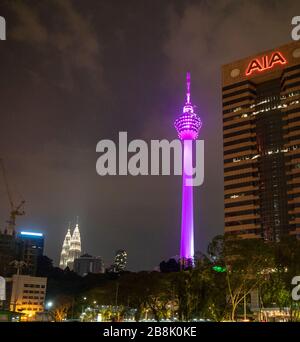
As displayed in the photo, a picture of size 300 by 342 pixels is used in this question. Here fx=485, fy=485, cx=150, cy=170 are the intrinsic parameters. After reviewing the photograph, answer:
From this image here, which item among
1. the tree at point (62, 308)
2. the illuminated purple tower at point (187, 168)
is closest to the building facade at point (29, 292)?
the tree at point (62, 308)

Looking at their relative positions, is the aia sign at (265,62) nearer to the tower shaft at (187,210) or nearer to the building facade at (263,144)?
the building facade at (263,144)

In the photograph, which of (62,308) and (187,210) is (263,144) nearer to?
(187,210)

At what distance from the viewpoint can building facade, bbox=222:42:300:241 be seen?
6550 inches

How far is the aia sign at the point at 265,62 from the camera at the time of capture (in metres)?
179

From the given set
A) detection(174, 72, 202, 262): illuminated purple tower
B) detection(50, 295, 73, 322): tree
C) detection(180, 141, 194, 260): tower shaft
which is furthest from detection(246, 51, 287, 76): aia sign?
detection(50, 295, 73, 322): tree

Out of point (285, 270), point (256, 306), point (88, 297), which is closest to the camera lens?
point (285, 270)

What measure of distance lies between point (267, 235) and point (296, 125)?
39.6 meters

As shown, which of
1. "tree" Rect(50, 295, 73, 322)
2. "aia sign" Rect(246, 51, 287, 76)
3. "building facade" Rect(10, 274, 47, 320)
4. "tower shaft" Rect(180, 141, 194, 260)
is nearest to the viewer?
"tree" Rect(50, 295, 73, 322)

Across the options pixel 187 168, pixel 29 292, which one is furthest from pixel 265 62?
pixel 29 292

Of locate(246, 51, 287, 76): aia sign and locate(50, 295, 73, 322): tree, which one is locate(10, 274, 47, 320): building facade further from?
locate(246, 51, 287, 76): aia sign

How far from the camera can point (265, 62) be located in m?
182
